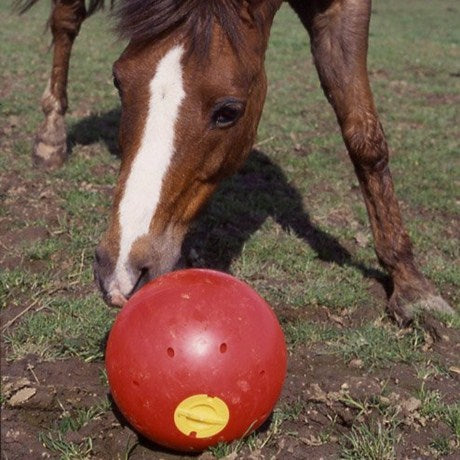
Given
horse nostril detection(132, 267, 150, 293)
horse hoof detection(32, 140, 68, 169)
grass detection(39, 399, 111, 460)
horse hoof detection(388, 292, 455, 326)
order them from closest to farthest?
grass detection(39, 399, 111, 460), horse nostril detection(132, 267, 150, 293), horse hoof detection(388, 292, 455, 326), horse hoof detection(32, 140, 68, 169)

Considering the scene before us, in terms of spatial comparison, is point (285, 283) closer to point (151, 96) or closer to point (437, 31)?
point (151, 96)

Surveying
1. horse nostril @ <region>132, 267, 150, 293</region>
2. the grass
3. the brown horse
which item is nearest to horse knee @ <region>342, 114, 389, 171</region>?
the brown horse

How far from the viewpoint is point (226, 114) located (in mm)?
3100

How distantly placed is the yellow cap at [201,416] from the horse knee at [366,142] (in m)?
2.25

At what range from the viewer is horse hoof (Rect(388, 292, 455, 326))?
3.96m

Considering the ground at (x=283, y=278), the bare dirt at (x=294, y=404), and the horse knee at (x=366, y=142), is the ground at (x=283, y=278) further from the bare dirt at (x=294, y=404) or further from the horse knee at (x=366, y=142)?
the horse knee at (x=366, y=142)

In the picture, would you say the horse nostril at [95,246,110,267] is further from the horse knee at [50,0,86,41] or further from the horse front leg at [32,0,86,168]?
the horse knee at [50,0,86,41]

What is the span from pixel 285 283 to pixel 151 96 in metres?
1.81

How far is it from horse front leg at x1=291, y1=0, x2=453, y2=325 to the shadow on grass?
0.95 ft

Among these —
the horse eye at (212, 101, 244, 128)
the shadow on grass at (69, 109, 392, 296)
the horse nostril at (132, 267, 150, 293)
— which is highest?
the horse eye at (212, 101, 244, 128)

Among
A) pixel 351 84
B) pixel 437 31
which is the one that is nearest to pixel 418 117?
pixel 351 84

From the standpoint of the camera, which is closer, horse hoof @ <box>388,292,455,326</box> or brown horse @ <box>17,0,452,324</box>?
brown horse @ <box>17,0,452,324</box>

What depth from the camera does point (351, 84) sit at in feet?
14.0

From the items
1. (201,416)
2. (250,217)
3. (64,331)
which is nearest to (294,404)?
(201,416)
